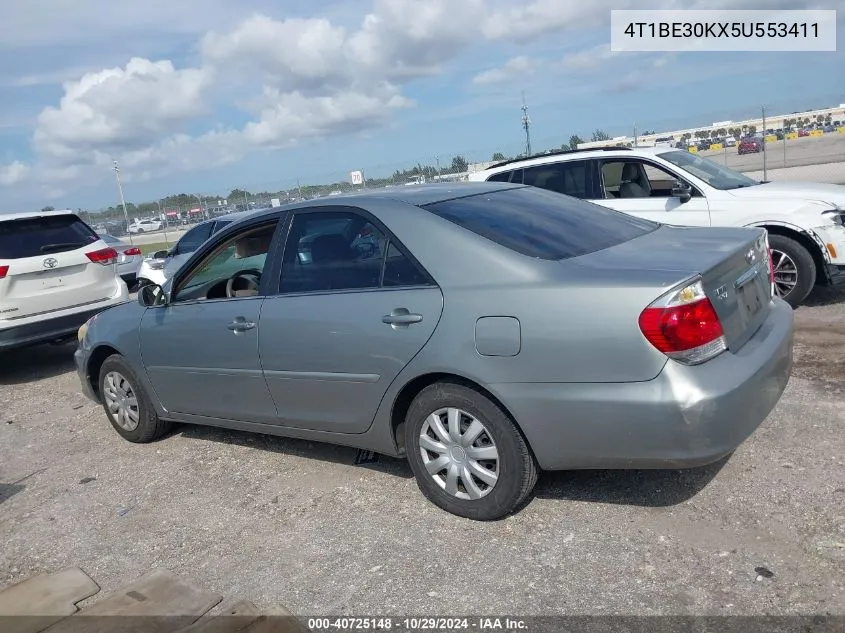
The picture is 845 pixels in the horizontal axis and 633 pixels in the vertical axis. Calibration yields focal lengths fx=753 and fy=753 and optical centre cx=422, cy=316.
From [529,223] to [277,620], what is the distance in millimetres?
2310

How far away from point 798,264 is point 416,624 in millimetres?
5707

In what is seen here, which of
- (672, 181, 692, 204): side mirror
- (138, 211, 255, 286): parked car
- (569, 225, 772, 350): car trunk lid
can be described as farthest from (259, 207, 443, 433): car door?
(138, 211, 255, 286): parked car

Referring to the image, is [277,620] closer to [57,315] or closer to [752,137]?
[57,315]

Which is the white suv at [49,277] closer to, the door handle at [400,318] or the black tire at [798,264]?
the door handle at [400,318]

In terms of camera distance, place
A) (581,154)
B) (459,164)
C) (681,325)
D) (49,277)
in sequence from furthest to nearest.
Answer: (459,164) → (581,154) → (49,277) → (681,325)

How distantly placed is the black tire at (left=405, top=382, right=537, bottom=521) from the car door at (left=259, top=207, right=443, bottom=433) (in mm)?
234

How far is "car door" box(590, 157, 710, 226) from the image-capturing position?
7793mm

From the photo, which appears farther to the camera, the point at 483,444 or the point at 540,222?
the point at 540,222

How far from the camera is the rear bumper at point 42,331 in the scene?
7957 mm

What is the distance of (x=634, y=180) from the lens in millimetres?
8320

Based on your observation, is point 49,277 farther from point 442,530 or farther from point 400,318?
point 442,530

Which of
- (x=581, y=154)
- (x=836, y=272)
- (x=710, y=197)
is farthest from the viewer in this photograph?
(x=581, y=154)

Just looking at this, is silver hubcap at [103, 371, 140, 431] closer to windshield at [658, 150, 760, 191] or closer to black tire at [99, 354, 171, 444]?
black tire at [99, 354, 171, 444]

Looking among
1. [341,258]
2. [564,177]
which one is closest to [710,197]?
[564,177]
